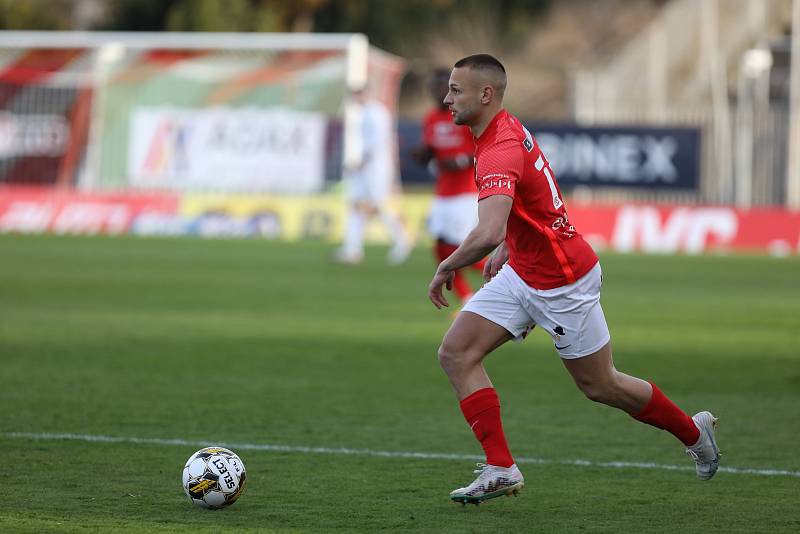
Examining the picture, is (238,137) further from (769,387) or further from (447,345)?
(447,345)

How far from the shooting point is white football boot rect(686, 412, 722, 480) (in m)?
6.72

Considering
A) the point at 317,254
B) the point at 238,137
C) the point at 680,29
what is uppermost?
the point at 680,29

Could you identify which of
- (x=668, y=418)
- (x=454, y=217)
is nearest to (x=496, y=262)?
(x=668, y=418)

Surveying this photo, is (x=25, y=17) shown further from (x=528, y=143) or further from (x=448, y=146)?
(x=528, y=143)

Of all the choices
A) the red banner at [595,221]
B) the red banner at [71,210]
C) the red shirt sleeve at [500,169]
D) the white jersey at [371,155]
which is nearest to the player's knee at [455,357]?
the red shirt sleeve at [500,169]

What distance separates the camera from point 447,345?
254 inches

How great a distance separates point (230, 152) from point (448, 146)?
1586cm

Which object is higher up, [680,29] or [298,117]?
[680,29]

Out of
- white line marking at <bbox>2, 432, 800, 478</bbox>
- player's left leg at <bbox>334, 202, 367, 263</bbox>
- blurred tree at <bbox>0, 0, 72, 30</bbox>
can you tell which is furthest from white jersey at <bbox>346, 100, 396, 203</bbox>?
blurred tree at <bbox>0, 0, 72, 30</bbox>

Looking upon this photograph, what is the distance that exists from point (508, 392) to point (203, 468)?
170 inches

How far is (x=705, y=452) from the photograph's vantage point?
673 centimetres

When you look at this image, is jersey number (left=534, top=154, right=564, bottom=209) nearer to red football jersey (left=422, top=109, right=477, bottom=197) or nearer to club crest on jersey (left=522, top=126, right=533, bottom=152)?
club crest on jersey (left=522, top=126, right=533, bottom=152)

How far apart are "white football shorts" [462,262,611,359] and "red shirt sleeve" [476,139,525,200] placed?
21.4 inches

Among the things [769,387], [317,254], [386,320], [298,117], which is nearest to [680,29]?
[298,117]
